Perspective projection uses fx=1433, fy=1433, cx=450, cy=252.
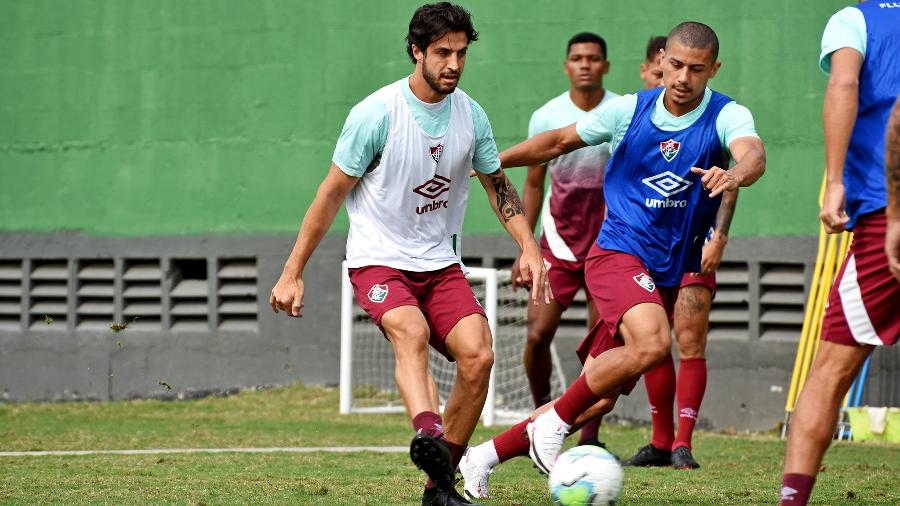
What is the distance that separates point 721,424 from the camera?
12.3 metres

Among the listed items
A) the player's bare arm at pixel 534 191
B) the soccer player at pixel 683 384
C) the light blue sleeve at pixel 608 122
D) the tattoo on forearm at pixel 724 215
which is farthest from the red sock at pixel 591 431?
the light blue sleeve at pixel 608 122

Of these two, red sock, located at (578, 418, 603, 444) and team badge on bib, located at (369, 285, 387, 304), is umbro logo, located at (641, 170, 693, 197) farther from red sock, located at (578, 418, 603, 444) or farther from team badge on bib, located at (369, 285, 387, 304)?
red sock, located at (578, 418, 603, 444)

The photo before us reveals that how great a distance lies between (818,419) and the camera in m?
5.23

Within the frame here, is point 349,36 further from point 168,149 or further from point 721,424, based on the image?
point 721,424

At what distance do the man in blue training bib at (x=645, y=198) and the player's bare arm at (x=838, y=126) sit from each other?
1.61m

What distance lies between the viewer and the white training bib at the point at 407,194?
6.71 metres

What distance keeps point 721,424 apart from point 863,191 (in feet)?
23.7

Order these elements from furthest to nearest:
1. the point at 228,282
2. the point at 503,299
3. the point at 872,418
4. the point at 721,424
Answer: the point at 228,282 < the point at 503,299 < the point at 721,424 < the point at 872,418

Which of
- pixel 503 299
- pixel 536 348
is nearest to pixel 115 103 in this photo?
pixel 503 299

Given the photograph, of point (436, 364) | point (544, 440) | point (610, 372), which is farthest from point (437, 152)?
point (436, 364)

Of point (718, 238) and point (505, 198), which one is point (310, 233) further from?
point (718, 238)

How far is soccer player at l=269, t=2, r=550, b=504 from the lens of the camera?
6.54 m

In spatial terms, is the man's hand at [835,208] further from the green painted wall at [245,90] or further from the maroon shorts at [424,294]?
the green painted wall at [245,90]

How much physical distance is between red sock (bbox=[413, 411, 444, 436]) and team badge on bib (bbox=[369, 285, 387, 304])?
0.64 meters
